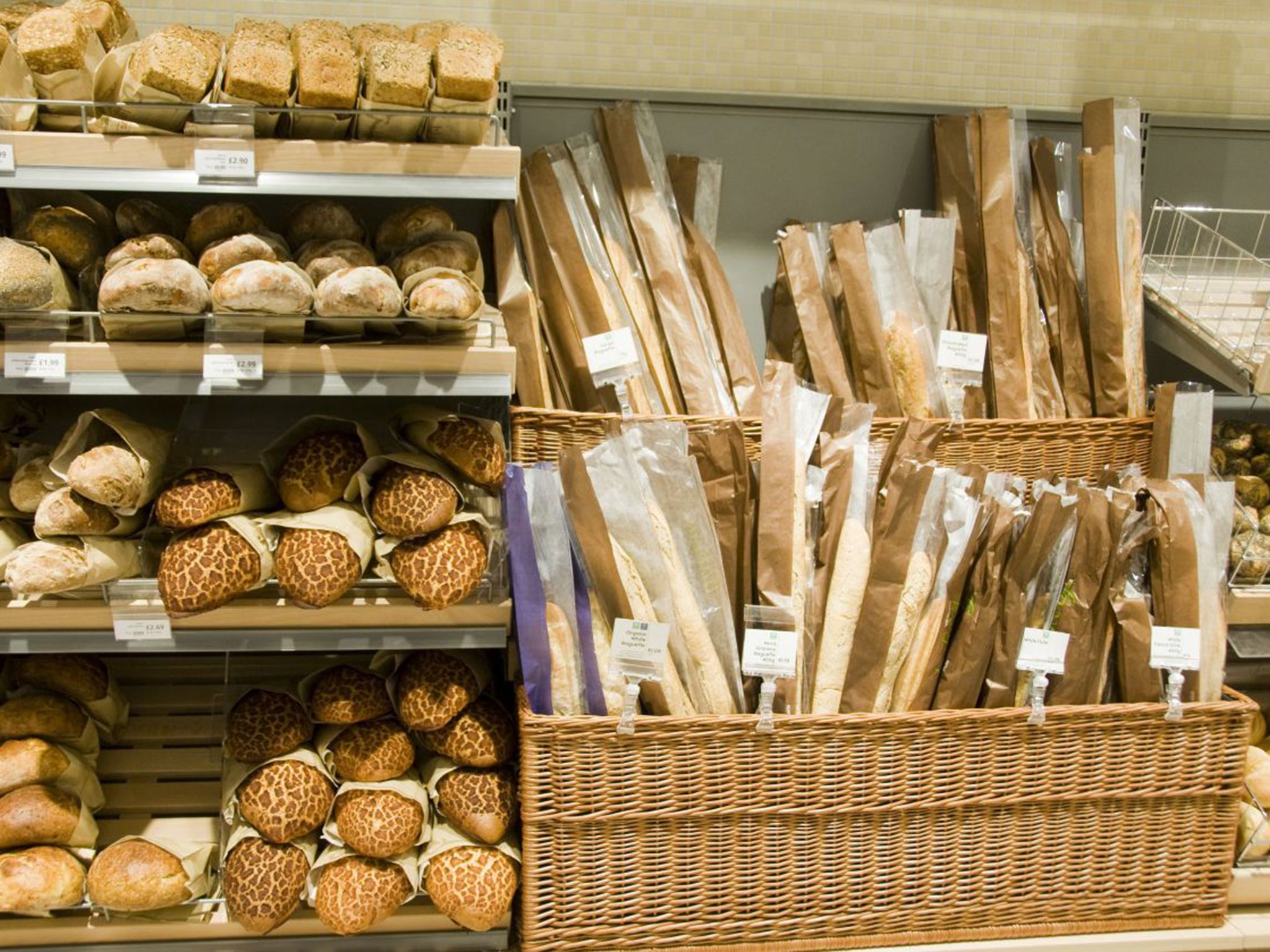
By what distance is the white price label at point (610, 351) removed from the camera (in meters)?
1.83

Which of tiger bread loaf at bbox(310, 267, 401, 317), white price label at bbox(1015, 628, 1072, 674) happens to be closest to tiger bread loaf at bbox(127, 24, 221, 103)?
tiger bread loaf at bbox(310, 267, 401, 317)

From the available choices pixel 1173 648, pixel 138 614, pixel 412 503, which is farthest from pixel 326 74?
pixel 1173 648

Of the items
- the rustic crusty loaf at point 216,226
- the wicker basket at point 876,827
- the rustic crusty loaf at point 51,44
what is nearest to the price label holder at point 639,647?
the wicker basket at point 876,827

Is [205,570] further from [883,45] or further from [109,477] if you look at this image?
[883,45]

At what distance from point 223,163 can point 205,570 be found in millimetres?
543

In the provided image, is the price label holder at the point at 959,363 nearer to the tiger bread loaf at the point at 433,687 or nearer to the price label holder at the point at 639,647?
the price label holder at the point at 639,647

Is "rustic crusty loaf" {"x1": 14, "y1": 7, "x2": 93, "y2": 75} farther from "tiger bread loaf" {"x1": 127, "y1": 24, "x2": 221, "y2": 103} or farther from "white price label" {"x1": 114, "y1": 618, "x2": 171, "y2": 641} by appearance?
"white price label" {"x1": 114, "y1": 618, "x2": 171, "y2": 641}

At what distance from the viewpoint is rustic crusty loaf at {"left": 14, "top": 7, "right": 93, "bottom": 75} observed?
4.65 feet

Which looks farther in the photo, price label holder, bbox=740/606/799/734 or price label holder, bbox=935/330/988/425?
price label holder, bbox=935/330/988/425

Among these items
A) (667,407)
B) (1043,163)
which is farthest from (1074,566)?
(1043,163)

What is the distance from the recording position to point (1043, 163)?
2066mm

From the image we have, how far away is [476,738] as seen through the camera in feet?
5.47

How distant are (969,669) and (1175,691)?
0.33 metres

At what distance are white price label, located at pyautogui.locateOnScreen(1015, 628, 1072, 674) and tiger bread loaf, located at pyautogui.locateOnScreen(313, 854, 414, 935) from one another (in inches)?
39.1
